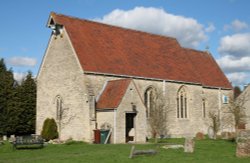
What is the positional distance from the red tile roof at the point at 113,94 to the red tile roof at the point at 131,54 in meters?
1.85

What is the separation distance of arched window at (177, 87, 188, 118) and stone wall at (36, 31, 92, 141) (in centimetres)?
1256

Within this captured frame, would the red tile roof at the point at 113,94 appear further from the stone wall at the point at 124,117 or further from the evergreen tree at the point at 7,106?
the evergreen tree at the point at 7,106

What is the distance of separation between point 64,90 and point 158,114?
950 cm

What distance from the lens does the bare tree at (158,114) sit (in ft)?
120

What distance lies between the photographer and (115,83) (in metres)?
34.1

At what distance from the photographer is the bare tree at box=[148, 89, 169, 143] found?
120ft

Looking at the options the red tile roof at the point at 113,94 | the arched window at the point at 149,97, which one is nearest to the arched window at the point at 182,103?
the arched window at the point at 149,97

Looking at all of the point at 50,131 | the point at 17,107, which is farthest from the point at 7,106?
the point at 50,131

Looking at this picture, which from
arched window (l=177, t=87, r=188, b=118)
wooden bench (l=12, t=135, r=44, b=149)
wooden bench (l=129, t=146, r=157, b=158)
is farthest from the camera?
arched window (l=177, t=87, r=188, b=118)

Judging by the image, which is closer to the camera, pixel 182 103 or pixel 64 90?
pixel 64 90

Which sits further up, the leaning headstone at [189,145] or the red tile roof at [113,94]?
the red tile roof at [113,94]

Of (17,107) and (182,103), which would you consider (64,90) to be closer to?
(182,103)

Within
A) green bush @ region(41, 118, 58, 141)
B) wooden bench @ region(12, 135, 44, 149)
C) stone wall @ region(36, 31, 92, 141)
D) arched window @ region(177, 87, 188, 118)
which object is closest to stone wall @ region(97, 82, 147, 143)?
stone wall @ region(36, 31, 92, 141)

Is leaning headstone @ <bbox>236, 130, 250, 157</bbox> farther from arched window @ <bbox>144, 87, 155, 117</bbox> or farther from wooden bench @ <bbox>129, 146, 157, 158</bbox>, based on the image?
arched window @ <bbox>144, 87, 155, 117</bbox>
